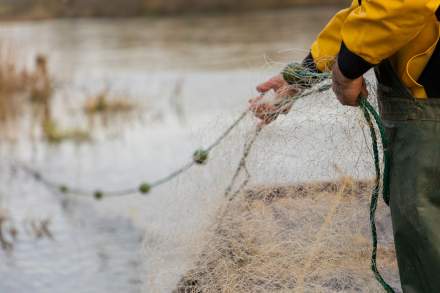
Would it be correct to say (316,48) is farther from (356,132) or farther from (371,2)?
(371,2)

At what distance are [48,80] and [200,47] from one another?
8191mm

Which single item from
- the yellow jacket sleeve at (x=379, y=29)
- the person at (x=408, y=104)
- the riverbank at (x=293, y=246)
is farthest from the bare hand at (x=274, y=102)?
the yellow jacket sleeve at (x=379, y=29)

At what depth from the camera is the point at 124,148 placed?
9.10m

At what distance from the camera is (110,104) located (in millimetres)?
11438

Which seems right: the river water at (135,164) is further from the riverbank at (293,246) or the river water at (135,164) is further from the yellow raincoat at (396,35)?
the yellow raincoat at (396,35)

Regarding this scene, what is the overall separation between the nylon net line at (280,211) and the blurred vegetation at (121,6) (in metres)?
25.4

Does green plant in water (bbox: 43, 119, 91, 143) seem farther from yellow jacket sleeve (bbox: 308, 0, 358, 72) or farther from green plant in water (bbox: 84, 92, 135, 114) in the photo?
yellow jacket sleeve (bbox: 308, 0, 358, 72)

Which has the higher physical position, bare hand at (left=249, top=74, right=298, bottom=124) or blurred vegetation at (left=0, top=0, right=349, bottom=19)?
bare hand at (left=249, top=74, right=298, bottom=124)

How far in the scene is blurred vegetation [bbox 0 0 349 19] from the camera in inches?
1158

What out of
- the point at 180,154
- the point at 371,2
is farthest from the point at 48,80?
the point at 371,2

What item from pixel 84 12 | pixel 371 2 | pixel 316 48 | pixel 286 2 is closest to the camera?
pixel 371 2

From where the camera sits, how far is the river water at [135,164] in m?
3.16

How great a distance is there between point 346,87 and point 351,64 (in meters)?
0.11

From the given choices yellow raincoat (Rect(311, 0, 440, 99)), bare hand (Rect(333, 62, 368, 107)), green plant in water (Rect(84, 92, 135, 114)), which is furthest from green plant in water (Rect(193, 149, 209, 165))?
green plant in water (Rect(84, 92, 135, 114))
